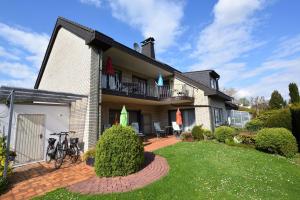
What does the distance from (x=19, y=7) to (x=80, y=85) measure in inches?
187

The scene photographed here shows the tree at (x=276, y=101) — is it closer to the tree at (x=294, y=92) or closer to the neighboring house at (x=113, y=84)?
the tree at (x=294, y=92)

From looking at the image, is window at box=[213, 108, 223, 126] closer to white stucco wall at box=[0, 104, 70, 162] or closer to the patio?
white stucco wall at box=[0, 104, 70, 162]

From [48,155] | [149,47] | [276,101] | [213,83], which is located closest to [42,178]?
[48,155]

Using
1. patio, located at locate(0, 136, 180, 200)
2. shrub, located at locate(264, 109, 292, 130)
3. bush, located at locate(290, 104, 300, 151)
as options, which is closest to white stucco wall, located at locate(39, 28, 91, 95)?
patio, located at locate(0, 136, 180, 200)

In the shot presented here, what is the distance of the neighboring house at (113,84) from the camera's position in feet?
30.0

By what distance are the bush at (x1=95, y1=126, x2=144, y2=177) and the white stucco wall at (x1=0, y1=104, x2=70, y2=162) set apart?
4.20 m

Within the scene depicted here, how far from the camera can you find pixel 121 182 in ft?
17.8

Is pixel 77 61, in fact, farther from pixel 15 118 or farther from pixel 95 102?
pixel 15 118

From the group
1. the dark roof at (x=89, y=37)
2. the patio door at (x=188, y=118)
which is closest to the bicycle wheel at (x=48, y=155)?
the dark roof at (x=89, y=37)

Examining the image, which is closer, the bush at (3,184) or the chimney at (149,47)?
the bush at (3,184)

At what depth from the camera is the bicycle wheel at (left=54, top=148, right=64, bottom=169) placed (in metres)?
7.28

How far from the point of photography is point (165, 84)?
1791cm

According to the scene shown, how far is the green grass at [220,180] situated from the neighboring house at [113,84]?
15.0 feet

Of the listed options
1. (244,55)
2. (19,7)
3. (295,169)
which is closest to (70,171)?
(19,7)
